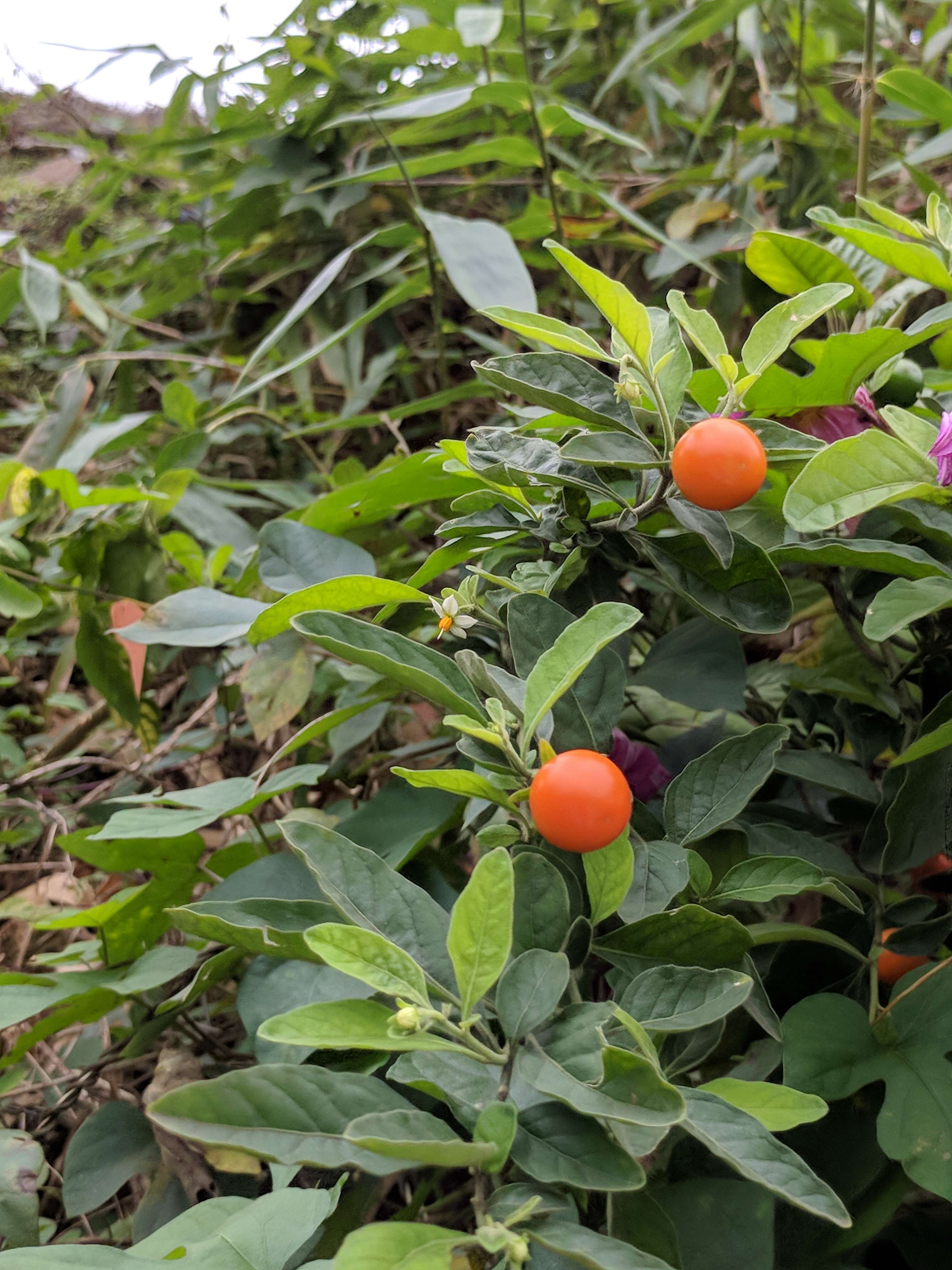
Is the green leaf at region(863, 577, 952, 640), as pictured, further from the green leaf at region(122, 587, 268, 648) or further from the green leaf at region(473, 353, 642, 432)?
the green leaf at region(122, 587, 268, 648)

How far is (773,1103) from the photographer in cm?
30

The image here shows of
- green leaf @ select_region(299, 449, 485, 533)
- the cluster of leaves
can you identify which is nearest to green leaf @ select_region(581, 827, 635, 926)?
the cluster of leaves

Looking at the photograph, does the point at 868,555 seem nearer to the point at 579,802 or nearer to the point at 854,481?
the point at 854,481

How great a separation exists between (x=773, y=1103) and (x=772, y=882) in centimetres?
8

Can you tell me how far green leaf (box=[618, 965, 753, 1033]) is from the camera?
0.95 ft

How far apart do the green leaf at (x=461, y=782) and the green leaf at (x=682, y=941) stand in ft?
0.22

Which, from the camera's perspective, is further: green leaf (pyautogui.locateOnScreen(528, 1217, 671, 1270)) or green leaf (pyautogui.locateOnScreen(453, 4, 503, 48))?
green leaf (pyautogui.locateOnScreen(453, 4, 503, 48))

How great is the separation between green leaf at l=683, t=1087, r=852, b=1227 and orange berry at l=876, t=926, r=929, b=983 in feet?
0.59

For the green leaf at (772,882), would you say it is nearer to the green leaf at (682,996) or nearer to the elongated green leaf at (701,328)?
the green leaf at (682,996)

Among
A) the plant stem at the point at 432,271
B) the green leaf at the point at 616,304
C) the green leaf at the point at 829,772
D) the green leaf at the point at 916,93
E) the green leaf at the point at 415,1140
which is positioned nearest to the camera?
the green leaf at the point at 415,1140

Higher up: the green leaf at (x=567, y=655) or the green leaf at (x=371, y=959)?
the green leaf at (x=567, y=655)

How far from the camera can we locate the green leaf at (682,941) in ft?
1.07

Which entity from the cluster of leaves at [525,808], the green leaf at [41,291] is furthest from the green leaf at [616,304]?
the green leaf at [41,291]

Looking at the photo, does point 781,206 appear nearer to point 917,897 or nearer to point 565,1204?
point 917,897
